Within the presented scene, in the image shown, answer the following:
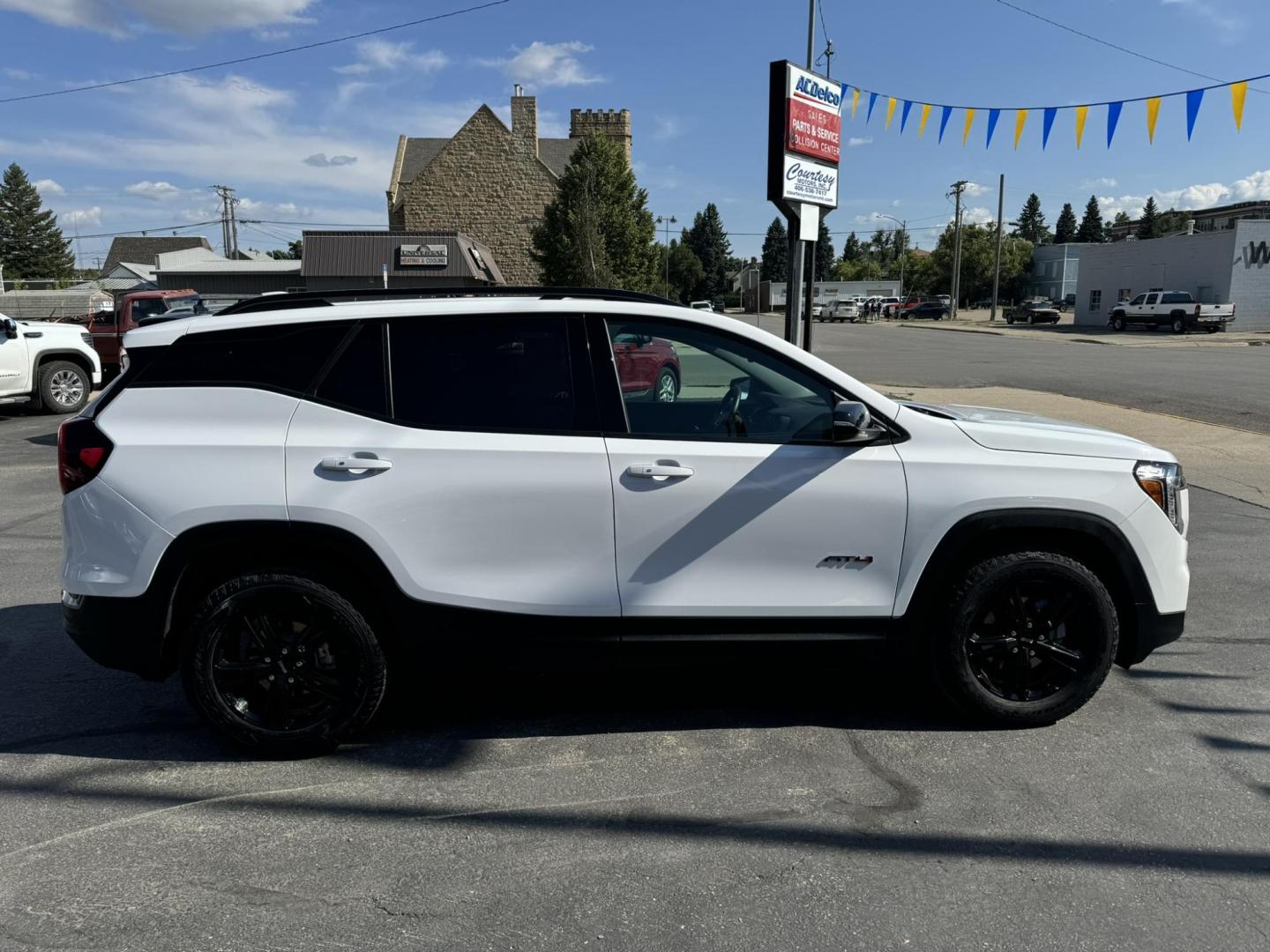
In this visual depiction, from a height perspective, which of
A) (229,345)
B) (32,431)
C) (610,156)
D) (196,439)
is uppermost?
(610,156)

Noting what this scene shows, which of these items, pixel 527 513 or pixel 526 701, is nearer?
pixel 527 513

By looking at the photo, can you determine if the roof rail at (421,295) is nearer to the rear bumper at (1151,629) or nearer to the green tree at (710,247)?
the rear bumper at (1151,629)

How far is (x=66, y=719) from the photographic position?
4094 millimetres

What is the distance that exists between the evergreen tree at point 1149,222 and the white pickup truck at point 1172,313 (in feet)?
279

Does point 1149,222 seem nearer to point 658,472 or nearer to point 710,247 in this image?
point 710,247

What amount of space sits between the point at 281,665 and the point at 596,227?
40.6 m

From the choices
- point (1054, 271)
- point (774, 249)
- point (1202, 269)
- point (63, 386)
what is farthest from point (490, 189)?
point (774, 249)

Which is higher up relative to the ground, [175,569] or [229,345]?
[229,345]

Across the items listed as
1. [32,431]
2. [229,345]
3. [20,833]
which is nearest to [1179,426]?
[229,345]

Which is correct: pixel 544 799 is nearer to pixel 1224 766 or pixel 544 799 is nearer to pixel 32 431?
pixel 1224 766

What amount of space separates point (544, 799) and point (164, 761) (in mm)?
1544

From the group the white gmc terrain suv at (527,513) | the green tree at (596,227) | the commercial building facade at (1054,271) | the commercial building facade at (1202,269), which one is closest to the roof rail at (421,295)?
the white gmc terrain suv at (527,513)

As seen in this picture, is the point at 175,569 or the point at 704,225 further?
the point at 704,225

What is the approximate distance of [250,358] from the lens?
3.69 metres
